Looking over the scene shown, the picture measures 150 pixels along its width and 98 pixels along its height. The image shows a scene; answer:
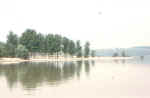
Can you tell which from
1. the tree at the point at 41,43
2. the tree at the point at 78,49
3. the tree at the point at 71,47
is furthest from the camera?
the tree at the point at 78,49

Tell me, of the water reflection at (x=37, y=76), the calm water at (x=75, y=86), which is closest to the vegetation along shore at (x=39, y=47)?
the water reflection at (x=37, y=76)

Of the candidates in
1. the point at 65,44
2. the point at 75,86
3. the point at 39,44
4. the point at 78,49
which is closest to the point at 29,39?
the point at 39,44

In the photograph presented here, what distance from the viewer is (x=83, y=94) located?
Answer: 53.9ft

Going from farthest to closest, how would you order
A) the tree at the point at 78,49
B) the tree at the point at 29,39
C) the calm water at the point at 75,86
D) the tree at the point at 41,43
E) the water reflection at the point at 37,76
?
the tree at the point at 78,49 → the tree at the point at 41,43 → the tree at the point at 29,39 → the water reflection at the point at 37,76 → the calm water at the point at 75,86

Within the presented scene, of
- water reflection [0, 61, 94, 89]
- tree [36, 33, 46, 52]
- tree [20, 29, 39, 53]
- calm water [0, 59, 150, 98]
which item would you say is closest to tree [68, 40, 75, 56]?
tree [36, 33, 46, 52]

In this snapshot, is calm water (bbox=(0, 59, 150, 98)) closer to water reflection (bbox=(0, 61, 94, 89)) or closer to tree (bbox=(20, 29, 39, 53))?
water reflection (bbox=(0, 61, 94, 89))

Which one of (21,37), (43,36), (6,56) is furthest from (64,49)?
(6,56)

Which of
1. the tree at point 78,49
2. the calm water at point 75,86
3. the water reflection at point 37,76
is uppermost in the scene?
the tree at point 78,49

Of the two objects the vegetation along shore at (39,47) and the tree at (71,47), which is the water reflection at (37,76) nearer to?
the vegetation along shore at (39,47)

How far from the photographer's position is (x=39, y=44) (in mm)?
114625

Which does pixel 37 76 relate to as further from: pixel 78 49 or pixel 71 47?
pixel 78 49

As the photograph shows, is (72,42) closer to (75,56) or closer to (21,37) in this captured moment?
(75,56)

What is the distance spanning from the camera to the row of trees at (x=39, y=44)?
96106 millimetres

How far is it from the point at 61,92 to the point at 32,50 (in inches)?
3855
